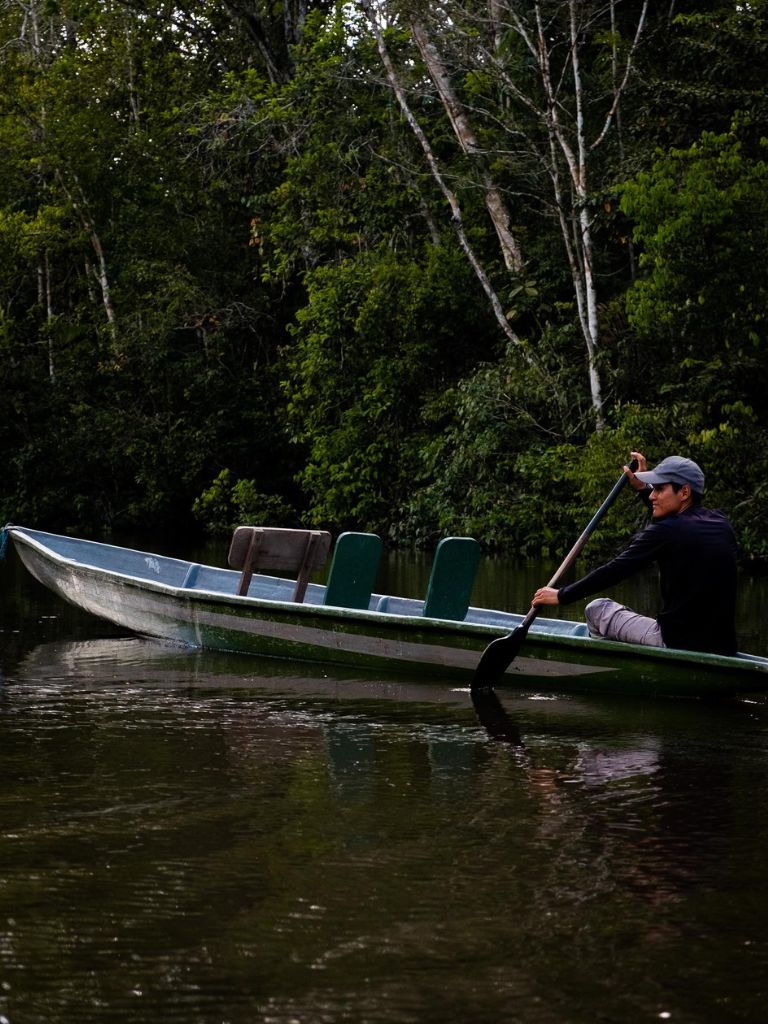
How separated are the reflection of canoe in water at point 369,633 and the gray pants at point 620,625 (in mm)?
155

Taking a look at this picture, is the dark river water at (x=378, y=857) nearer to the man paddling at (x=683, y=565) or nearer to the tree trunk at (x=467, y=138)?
the man paddling at (x=683, y=565)

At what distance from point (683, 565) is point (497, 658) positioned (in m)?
1.37

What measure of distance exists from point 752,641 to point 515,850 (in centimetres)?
665

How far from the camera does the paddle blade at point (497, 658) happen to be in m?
9.41

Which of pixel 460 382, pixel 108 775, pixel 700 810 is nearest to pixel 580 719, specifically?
pixel 700 810

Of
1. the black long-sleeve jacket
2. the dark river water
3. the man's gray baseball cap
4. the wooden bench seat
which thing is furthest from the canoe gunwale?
the man's gray baseball cap

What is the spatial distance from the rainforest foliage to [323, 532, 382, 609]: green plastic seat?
813cm

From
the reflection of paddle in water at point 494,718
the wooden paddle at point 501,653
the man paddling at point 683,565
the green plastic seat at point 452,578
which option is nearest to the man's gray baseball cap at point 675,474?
the man paddling at point 683,565

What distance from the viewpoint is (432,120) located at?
2648cm

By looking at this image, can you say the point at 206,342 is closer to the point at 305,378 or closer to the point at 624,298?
the point at 305,378

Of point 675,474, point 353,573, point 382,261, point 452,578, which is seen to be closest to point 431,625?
point 452,578

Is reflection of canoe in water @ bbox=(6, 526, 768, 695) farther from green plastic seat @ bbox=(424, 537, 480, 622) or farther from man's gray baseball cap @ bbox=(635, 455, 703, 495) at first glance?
man's gray baseball cap @ bbox=(635, 455, 703, 495)

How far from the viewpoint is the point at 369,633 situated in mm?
10250

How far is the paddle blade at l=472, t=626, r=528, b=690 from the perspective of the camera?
9414mm
